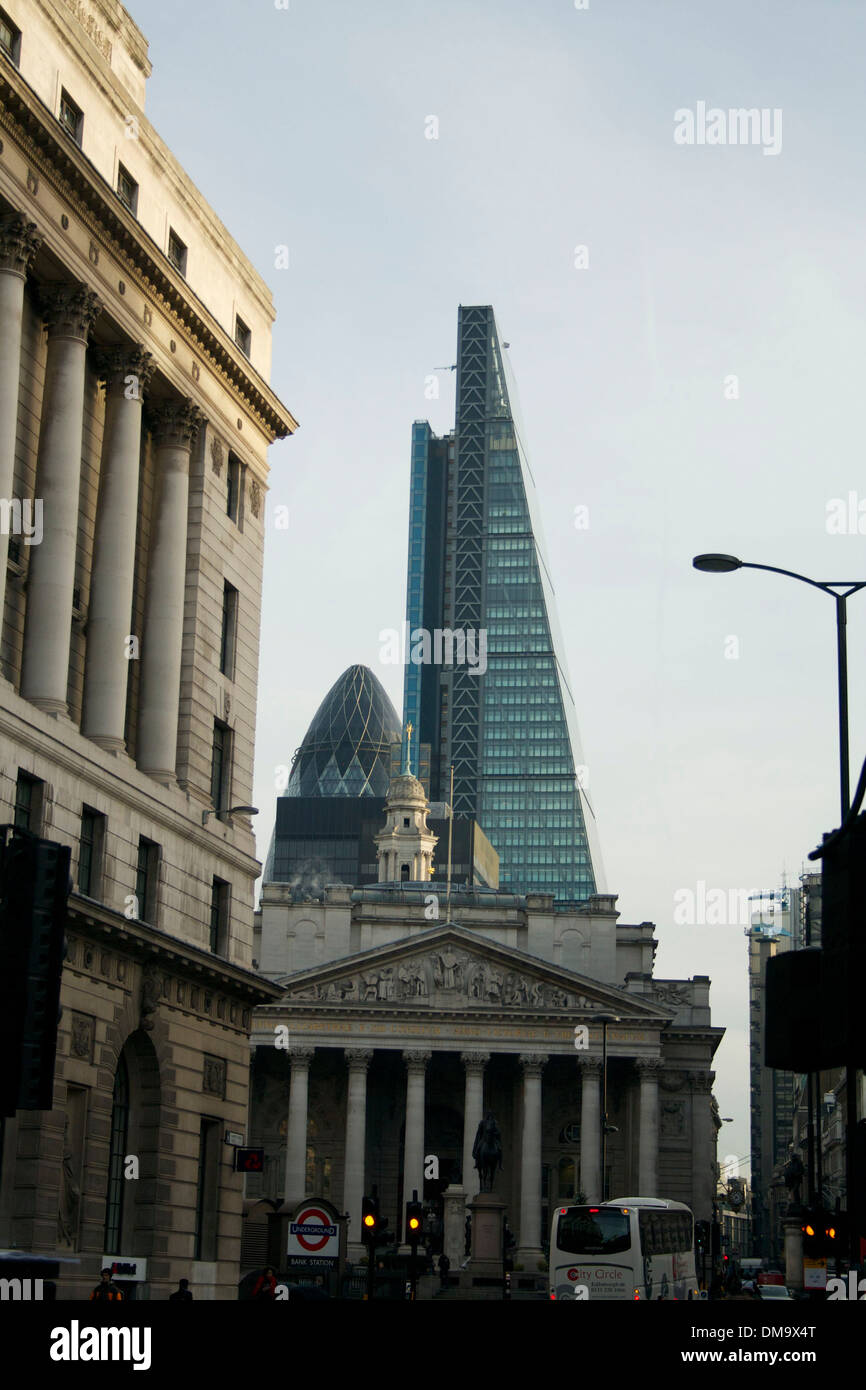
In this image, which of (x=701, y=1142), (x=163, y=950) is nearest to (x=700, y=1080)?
(x=701, y=1142)

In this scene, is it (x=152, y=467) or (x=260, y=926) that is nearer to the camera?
(x=152, y=467)

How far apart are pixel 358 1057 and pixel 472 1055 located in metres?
6.89

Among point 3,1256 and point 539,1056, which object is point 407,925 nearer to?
point 539,1056

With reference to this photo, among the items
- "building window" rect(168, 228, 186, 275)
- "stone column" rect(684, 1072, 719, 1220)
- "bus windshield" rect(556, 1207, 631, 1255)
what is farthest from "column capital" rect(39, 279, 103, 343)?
"stone column" rect(684, 1072, 719, 1220)

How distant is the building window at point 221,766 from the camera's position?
151 feet

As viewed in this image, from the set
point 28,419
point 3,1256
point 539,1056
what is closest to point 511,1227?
point 539,1056

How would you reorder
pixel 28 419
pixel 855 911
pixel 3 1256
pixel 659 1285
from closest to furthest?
pixel 855 911, pixel 3 1256, pixel 28 419, pixel 659 1285

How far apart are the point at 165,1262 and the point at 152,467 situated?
723 inches

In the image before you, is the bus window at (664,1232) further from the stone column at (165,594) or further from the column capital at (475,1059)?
the column capital at (475,1059)

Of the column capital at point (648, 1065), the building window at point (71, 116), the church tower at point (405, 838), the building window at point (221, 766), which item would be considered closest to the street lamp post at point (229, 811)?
the building window at point (221, 766)

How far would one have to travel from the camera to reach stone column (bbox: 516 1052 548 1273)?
10806 centimetres

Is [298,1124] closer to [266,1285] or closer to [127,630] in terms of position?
[127,630]

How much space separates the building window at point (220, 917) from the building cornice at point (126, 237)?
12788mm

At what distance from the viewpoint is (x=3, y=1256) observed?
1778cm
